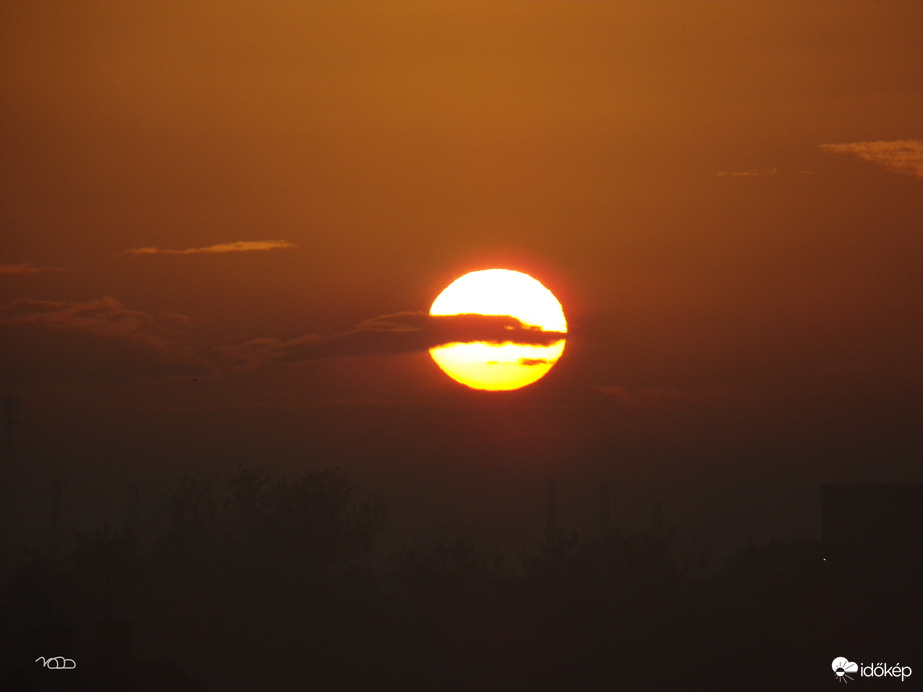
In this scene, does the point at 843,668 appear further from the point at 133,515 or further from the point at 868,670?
the point at 133,515

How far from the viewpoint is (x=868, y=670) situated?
A: 5147 cm

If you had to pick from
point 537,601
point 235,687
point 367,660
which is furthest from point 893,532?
point 235,687

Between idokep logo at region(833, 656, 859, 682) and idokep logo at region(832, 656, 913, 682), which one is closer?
idokep logo at region(832, 656, 913, 682)

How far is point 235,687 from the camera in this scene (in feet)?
217

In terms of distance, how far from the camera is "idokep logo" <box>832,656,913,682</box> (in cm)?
5025

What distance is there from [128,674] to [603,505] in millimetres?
72674

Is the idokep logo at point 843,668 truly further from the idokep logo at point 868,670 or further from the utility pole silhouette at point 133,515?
the utility pole silhouette at point 133,515

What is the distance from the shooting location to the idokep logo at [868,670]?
50.2 m

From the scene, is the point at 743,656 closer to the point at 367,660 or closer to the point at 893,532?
the point at 893,532

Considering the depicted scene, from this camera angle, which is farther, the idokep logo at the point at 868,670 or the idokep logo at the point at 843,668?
the idokep logo at the point at 843,668

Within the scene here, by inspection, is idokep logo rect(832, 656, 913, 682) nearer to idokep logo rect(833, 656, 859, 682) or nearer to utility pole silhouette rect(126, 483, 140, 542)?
idokep logo rect(833, 656, 859, 682)

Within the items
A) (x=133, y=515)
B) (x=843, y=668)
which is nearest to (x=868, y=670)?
(x=843, y=668)

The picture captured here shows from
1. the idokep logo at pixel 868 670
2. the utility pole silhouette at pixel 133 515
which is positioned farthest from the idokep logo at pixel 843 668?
the utility pole silhouette at pixel 133 515

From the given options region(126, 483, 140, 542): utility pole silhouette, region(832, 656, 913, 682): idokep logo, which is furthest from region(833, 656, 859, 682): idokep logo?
region(126, 483, 140, 542): utility pole silhouette
